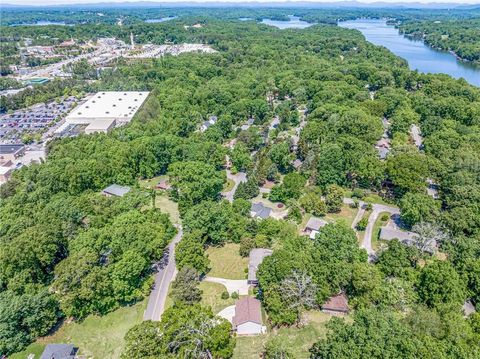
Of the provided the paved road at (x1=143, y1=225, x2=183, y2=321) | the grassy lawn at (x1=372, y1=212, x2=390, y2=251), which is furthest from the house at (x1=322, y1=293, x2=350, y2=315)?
the paved road at (x1=143, y1=225, x2=183, y2=321)

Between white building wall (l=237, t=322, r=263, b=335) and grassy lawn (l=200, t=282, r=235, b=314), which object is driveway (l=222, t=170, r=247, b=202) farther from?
white building wall (l=237, t=322, r=263, b=335)

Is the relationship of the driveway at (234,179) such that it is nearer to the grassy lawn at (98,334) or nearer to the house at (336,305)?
the grassy lawn at (98,334)

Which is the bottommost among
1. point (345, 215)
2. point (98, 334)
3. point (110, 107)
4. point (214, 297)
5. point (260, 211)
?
point (98, 334)

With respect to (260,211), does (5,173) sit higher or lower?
higher

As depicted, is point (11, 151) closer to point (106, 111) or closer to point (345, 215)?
point (106, 111)

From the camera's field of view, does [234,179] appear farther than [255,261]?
Yes

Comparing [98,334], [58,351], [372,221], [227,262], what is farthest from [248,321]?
[372,221]
